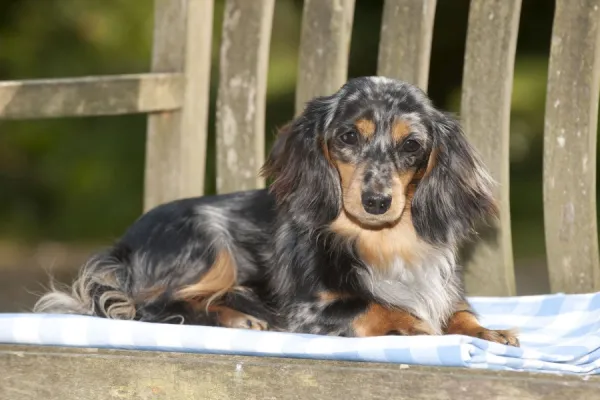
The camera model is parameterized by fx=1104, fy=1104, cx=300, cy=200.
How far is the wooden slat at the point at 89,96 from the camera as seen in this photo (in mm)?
3260

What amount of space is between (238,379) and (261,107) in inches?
53.8

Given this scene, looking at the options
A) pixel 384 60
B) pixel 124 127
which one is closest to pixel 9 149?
pixel 124 127

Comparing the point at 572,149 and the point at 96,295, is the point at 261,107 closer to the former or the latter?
the point at 96,295

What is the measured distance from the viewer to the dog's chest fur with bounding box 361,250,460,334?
2.87m

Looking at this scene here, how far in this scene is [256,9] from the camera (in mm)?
3498

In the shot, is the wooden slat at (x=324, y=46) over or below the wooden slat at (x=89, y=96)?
over

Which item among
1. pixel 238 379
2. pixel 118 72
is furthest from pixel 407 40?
pixel 118 72

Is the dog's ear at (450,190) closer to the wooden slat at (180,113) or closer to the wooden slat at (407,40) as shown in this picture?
the wooden slat at (407,40)

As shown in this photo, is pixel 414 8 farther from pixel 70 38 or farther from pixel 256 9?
pixel 70 38

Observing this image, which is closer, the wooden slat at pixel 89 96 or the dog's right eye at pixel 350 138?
the dog's right eye at pixel 350 138

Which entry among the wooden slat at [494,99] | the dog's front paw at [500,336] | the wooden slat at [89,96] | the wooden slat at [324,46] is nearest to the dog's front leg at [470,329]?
the dog's front paw at [500,336]

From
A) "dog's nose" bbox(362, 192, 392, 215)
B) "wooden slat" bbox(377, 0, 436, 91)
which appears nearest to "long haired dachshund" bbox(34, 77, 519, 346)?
"dog's nose" bbox(362, 192, 392, 215)

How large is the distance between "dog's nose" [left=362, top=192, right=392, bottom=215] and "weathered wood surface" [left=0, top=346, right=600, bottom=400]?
Result: 0.50 meters

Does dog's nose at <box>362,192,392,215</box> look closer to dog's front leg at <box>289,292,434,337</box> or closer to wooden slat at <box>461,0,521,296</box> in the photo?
dog's front leg at <box>289,292,434,337</box>
